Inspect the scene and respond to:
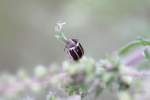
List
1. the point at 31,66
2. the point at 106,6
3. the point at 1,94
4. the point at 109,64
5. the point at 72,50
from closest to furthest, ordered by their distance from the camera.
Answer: the point at 72,50 → the point at 109,64 → the point at 1,94 → the point at 106,6 → the point at 31,66

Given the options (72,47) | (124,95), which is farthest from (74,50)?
(124,95)

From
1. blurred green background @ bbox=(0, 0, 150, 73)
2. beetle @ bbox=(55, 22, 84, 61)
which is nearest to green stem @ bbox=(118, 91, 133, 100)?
beetle @ bbox=(55, 22, 84, 61)

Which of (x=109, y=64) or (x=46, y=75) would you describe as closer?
(x=109, y=64)

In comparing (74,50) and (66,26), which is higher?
(66,26)

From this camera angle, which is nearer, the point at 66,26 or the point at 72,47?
the point at 72,47

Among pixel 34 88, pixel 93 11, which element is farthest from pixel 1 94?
pixel 93 11

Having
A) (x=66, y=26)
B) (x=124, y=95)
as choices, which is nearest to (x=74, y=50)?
(x=124, y=95)

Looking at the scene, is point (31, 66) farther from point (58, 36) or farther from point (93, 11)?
point (58, 36)

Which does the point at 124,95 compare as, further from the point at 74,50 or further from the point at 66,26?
the point at 66,26
